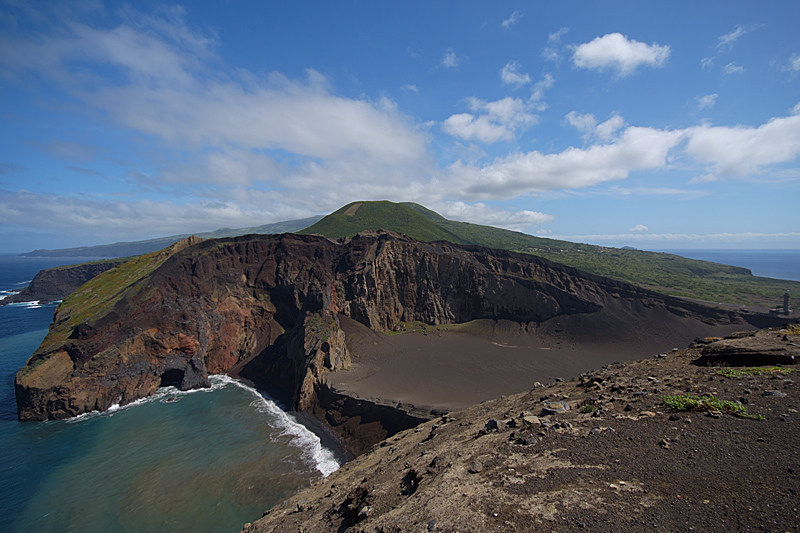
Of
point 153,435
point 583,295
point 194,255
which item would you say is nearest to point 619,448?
point 153,435

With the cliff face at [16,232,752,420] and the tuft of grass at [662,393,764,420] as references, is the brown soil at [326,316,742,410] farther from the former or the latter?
the tuft of grass at [662,393,764,420]

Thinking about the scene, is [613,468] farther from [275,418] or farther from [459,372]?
[275,418]

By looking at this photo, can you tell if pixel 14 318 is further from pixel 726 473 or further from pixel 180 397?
pixel 726 473

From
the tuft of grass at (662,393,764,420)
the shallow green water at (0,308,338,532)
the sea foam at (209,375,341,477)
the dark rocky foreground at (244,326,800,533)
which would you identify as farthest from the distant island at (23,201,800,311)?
the shallow green water at (0,308,338,532)

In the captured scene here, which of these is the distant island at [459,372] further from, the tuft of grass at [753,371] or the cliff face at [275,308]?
the cliff face at [275,308]

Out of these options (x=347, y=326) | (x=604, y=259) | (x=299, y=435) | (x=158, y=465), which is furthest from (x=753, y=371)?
(x=604, y=259)
